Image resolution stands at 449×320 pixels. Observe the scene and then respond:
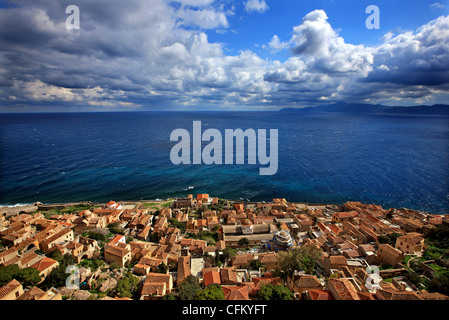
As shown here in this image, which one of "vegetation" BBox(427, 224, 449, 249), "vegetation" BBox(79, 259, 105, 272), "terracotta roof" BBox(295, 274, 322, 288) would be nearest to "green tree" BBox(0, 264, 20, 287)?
"vegetation" BBox(79, 259, 105, 272)

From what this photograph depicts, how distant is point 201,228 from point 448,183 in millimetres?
60610

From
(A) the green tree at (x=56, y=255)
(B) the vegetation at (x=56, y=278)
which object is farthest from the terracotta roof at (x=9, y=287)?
(A) the green tree at (x=56, y=255)

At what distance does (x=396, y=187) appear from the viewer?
5238 centimetres

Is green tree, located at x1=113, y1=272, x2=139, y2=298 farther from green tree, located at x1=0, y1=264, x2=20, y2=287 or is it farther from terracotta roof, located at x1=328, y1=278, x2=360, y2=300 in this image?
terracotta roof, located at x1=328, y1=278, x2=360, y2=300

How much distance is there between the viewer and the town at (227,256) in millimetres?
17109

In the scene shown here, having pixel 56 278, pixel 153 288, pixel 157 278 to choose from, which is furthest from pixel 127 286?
pixel 56 278

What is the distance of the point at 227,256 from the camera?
83.4 feet

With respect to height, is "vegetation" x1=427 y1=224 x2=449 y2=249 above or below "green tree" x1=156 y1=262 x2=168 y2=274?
above

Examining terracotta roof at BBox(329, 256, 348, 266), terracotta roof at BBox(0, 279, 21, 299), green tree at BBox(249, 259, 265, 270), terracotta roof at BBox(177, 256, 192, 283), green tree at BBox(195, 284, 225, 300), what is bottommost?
green tree at BBox(249, 259, 265, 270)

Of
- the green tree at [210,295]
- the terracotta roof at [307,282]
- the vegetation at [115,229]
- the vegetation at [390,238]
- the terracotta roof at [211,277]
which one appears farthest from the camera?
the vegetation at [115,229]

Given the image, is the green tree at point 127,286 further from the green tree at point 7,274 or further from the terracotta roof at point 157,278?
the green tree at point 7,274

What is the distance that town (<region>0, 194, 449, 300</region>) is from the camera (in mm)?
17109
